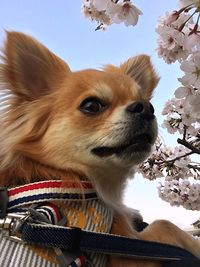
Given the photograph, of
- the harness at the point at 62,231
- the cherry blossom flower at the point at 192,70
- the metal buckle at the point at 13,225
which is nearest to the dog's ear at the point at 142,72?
the cherry blossom flower at the point at 192,70

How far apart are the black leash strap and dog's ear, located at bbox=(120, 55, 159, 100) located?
53.9 inches

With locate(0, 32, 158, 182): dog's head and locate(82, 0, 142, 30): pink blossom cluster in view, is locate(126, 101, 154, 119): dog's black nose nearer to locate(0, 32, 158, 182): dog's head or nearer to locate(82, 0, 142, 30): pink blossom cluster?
locate(0, 32, 158, 182): dog's head

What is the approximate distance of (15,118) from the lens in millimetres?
2721

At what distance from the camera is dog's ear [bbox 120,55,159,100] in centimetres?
319

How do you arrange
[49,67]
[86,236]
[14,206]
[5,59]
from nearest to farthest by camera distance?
1. [86,236]
2. [14,206]
3. [5,59]
4. [49,67]

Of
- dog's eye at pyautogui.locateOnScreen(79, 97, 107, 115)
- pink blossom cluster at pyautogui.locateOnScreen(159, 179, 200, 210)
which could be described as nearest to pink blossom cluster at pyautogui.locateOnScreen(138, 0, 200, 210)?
pink blossom cluster at pyautogui.locateOnScreen(159, 179, 200, 210)

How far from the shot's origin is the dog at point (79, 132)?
8.03ft

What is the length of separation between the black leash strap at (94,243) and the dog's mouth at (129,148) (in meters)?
0.58

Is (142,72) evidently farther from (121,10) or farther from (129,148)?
(129,148)

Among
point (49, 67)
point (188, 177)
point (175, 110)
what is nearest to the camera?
point (49, 67)

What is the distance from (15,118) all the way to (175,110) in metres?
2.79

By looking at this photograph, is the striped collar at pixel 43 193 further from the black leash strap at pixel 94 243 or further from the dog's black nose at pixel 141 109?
the dog's black nose at pixel 141 109

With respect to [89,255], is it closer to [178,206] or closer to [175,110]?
[175,110]

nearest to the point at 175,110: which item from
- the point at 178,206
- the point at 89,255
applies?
the point at 178,206
